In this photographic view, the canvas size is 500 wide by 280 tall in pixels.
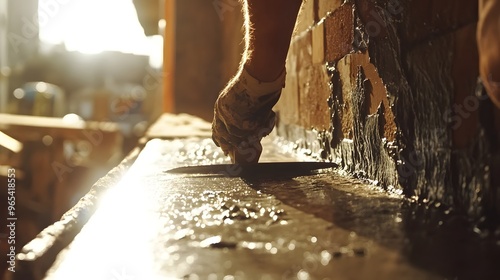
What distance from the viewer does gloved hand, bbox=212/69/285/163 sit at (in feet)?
5.04

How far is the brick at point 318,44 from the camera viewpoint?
1985 mm

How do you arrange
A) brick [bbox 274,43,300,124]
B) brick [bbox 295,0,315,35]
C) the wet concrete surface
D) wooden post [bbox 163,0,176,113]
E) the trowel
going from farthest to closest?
wooden post [bbox 163,0,176,113] → brick [bbox 274,43,300,124] → brick [bbox 295,0,315,35] → the trowel → the wet concrete surface

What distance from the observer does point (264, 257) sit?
0.78 metres

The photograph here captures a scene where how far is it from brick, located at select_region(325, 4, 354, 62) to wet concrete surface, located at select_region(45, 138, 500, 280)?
1.84ft

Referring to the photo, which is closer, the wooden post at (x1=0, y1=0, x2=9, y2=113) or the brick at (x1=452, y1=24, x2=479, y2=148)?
the brick at (x1=452, y1=24, x2=479, y2=148)

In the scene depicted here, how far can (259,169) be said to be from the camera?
5.61 feet

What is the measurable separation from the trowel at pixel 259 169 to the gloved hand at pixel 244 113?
0.16ft

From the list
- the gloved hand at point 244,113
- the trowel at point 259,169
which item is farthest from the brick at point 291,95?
the gloved hand at point 244,113

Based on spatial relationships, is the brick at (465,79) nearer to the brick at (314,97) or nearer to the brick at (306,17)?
the brick at (314,97)

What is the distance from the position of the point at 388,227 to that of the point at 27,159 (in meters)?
5.41

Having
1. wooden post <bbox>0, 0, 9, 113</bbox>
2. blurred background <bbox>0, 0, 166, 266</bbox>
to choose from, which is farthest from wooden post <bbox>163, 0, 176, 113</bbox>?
wooden post <bbox>0, 0, 9, 113</bbox>

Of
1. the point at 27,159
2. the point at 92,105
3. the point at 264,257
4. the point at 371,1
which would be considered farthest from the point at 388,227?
the point at 92,105

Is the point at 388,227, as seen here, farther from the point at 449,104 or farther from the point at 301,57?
the point at 301,57

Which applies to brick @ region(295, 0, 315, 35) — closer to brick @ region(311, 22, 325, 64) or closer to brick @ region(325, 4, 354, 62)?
brick @ region(311, 22, 325, 64)
